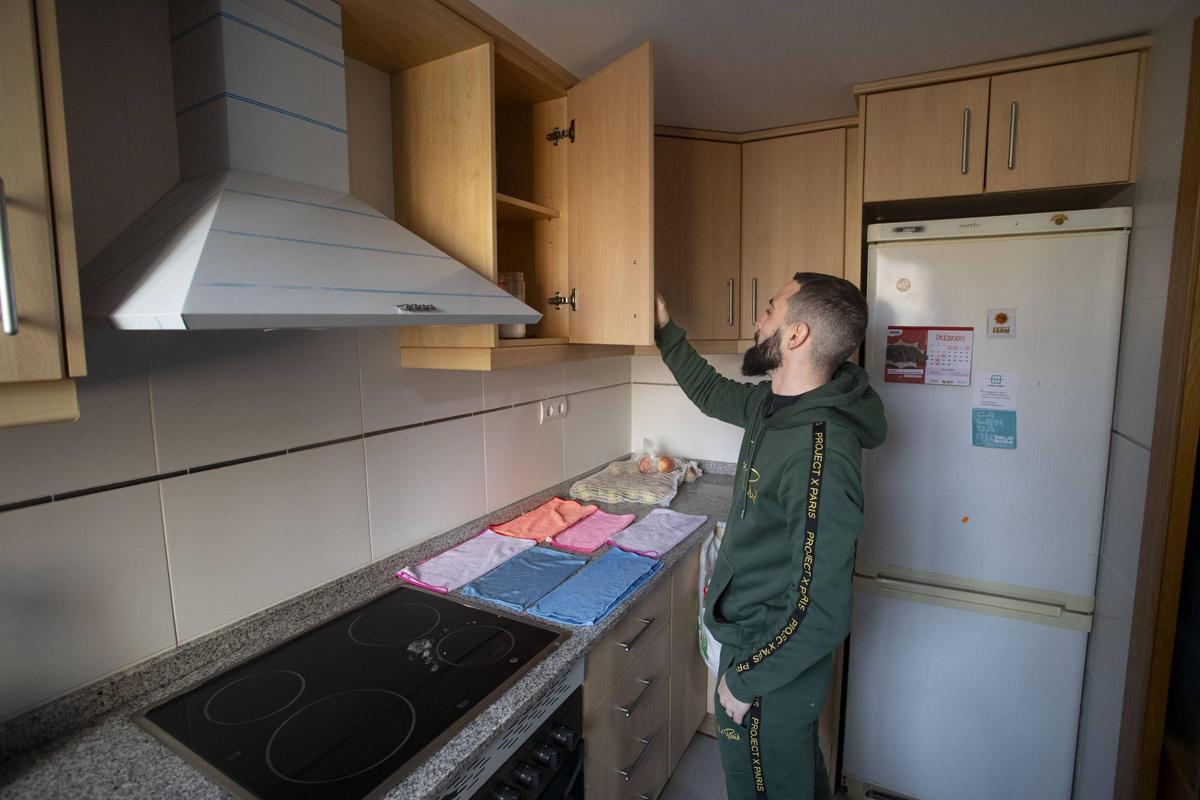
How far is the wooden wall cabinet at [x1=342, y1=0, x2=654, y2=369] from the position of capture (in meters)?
1.22

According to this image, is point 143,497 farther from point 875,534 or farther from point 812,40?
point 875,534

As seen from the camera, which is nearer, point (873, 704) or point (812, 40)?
point (812, 40)

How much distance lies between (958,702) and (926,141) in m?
1.58

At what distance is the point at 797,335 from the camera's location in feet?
4.28

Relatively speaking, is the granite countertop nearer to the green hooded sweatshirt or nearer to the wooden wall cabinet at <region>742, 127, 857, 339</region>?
the green hooded sweatshirt

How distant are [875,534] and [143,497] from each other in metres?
1.76

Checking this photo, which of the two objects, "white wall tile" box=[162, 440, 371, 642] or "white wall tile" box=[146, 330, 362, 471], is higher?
"white wall tile" box=[146, 330, 362, 471]

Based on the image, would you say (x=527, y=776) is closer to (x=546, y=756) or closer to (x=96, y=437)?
(x=546, y=756)

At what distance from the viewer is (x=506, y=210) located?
1427 mm

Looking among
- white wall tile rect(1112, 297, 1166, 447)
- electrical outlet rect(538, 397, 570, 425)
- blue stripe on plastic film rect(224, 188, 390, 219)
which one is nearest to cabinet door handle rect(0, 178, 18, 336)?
blue stripe on plastic film rect(224, 188, 390, 219)

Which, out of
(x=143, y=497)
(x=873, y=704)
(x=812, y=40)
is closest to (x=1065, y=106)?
(x=812, y=40)

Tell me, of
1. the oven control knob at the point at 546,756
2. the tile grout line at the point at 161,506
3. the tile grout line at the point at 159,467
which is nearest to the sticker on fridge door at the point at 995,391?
the oven control knob at the point at 546,756

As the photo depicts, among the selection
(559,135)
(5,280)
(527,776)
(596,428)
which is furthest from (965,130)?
(5,280)

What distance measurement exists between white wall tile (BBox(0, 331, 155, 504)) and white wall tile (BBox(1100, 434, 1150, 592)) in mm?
1957
